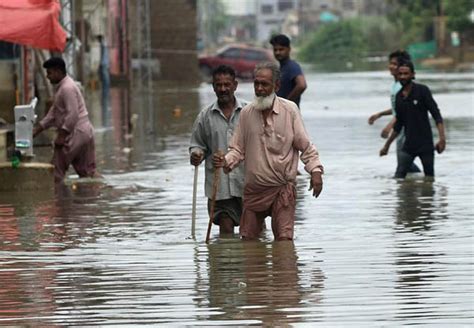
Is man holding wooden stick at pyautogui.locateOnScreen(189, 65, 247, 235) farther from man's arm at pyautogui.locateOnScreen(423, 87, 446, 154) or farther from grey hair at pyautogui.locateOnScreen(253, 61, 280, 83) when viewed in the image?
man's arm at pyautogui.locateOnScreen(423, 87, 446, 154)

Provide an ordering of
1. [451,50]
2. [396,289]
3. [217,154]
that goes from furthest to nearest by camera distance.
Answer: [451,50], [217,154], [396,289]

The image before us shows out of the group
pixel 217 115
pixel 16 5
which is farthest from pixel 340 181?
pixel 217 115

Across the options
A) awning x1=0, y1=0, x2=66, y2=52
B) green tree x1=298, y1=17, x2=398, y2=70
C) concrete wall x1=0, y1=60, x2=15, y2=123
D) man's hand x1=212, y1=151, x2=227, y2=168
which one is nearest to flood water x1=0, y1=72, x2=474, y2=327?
man's hand x1=212, y1=151, x2=227, y2=168

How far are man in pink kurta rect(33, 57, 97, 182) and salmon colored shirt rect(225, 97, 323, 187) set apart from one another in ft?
17.8

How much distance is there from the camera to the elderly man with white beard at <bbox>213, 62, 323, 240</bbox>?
10844 millimetres

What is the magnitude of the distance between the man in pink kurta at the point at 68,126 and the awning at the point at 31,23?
3.98ft

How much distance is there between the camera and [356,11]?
156 meters

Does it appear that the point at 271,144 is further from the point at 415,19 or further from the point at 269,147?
the point at 415,19

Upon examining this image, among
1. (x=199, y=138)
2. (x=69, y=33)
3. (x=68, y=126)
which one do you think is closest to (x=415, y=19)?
(x=69, y=33)

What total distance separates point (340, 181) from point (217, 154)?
6.33 meters

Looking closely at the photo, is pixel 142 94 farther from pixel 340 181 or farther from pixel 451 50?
pixel 451 50

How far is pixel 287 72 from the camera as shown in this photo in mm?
16688

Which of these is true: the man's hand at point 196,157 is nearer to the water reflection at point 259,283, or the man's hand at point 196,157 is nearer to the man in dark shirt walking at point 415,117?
the water reflection at point 259,283

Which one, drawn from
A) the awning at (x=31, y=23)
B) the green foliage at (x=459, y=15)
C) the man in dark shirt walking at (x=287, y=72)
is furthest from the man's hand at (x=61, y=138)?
the green foliage at (x=459, y=15)
